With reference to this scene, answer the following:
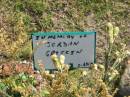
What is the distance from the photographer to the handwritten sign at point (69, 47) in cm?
251

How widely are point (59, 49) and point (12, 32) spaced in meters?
1.43

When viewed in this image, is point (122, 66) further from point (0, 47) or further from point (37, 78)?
point (0, 47)

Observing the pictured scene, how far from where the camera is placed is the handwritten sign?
251cm

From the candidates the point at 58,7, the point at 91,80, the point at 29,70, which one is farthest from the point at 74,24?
the point at 91,80

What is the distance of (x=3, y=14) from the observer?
13.4 ft

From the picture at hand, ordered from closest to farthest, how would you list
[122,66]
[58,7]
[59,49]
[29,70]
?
[59,49] → [122,66] → [29,70] → [58,7]

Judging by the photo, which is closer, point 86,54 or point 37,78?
point 86,54

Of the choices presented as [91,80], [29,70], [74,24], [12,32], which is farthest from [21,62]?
[91,80]

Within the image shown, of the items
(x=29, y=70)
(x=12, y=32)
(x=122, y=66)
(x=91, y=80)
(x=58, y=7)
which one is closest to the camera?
(x=91, y=80)

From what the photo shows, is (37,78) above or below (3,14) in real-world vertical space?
below

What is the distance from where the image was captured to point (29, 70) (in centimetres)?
332

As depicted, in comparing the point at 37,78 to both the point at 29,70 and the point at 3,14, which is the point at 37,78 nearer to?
the point at 29,70

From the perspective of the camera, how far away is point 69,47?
8.41 feet

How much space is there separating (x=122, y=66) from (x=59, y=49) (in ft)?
2.31
